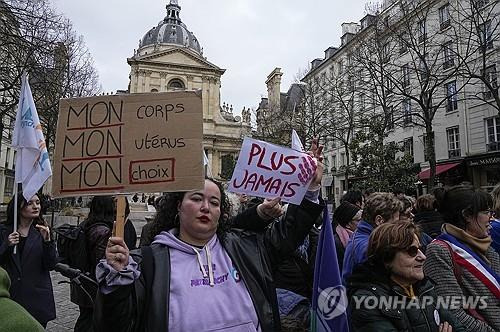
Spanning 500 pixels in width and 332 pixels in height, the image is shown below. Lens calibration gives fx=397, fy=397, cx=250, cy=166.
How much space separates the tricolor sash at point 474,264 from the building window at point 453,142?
2457 cm

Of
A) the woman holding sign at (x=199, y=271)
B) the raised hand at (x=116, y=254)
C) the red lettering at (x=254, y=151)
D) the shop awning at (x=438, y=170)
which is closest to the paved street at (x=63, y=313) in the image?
the woman holding sign at (x=199, y=271)

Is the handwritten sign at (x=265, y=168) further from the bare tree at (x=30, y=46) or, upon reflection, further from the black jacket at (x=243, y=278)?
the bare tree at (x=30, y=46)

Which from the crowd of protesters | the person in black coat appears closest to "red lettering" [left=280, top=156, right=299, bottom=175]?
the crowd of protesters

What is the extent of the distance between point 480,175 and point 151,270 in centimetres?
2529

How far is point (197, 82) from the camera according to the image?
214 feet

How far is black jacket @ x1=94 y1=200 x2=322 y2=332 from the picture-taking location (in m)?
1.80

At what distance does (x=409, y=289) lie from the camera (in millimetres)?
2494

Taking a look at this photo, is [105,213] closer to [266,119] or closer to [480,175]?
[480,175]

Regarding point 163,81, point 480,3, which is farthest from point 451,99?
point 163,81

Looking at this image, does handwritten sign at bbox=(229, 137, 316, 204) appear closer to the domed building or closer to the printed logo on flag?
the printed logo on flag

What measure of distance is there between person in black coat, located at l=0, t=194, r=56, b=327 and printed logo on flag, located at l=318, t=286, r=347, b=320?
2647 millimetres

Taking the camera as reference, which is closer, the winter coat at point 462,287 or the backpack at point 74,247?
the winter coat at point 462,287

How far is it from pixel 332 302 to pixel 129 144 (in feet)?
5.46

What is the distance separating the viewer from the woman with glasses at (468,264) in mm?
2666
